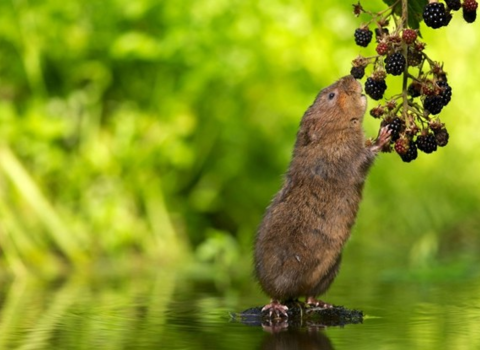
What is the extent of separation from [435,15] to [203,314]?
2.30 m

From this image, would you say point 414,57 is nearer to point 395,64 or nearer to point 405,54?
point 405,54

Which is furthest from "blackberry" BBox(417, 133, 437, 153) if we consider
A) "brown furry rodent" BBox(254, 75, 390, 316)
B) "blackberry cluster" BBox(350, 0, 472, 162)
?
"brown furry rodent" BBox(254, 75, 390, 316)

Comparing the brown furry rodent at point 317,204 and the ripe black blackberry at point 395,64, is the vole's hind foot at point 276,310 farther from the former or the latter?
the ripe black blackberry at point 395,64

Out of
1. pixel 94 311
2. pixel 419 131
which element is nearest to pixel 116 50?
pixel 94 311

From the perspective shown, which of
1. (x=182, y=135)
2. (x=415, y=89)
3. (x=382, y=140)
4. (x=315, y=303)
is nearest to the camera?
(x=415, y=89)

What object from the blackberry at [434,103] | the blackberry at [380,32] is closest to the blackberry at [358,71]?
the blackberry at [380,32]

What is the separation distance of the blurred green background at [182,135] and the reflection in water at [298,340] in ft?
12.8

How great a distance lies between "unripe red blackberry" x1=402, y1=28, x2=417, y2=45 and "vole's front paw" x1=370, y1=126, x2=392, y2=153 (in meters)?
0.51

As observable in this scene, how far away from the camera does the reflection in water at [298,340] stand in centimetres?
468

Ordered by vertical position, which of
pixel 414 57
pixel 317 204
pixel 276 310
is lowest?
pixel 276 310

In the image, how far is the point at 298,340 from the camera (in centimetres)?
491

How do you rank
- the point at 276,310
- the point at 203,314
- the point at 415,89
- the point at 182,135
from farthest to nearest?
the point at 182,135
the point at 203,314
the point at 276,310
the point at 415,89

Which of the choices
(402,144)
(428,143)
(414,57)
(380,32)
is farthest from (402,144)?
(380,32)

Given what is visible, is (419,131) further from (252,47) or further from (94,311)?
(252,47)
